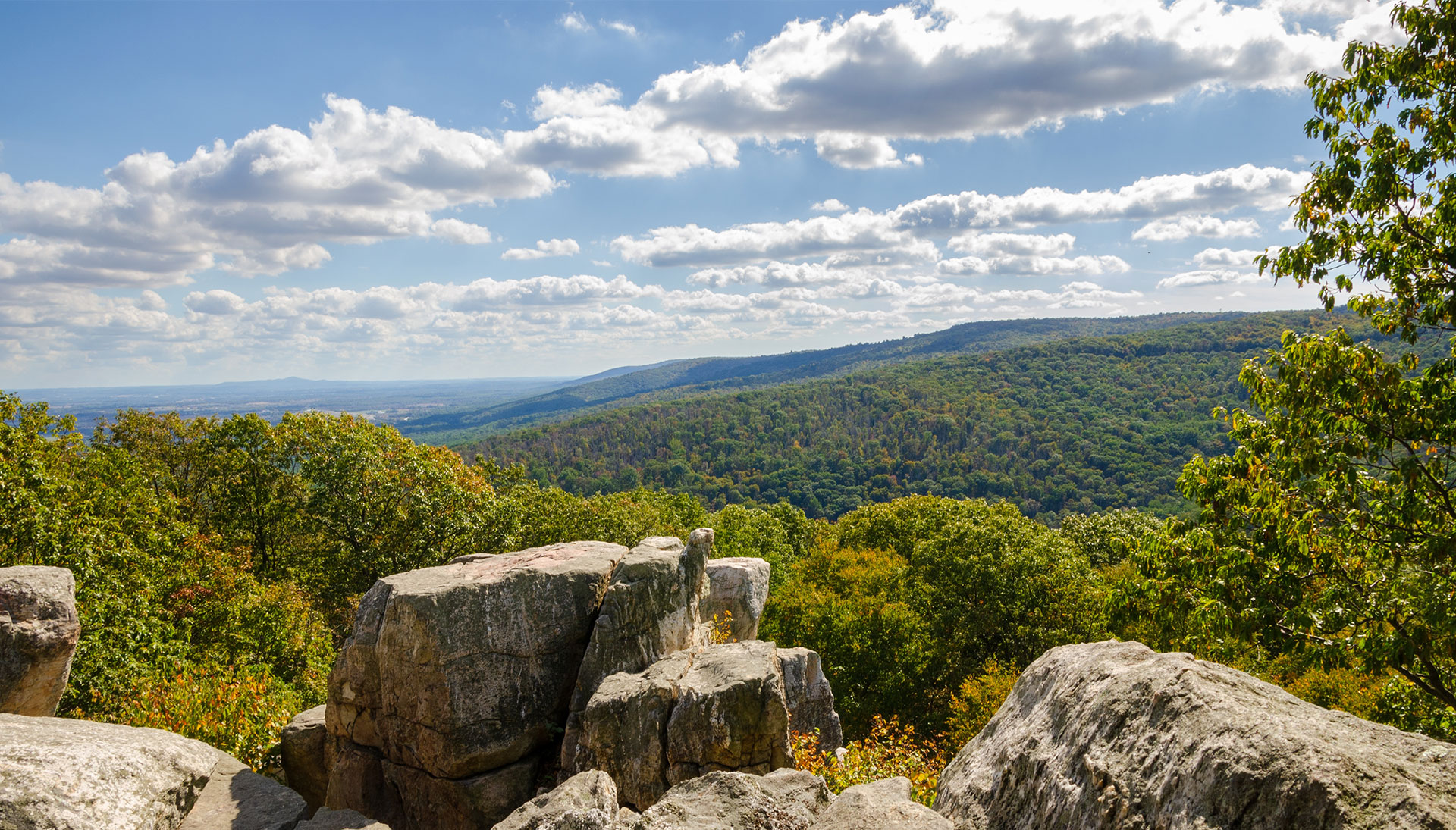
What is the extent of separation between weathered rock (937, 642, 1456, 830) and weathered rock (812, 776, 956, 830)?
901mm

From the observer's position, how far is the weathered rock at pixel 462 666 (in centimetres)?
1670

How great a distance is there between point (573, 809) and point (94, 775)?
7.91 metres

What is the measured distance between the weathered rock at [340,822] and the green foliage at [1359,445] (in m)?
16.6

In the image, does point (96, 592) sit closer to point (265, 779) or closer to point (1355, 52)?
point (265, 779)

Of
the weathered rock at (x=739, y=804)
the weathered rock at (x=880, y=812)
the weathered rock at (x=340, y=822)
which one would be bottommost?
the weathered rock at (x=340, y=822)

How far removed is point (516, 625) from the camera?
17.6 metres

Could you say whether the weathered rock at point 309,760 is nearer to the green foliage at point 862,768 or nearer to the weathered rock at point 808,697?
the green foliage at point 862,768

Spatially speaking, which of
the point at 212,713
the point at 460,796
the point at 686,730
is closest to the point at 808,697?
the point at 686,730

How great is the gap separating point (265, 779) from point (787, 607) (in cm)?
2761

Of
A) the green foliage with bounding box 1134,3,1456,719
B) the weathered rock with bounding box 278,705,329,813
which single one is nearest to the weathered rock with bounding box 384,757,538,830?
the weathered rock with bounding box 278,705,329,813

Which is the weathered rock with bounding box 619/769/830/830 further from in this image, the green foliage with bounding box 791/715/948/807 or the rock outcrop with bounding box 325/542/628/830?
the rock outcrop with bounding box 325/542/628/830

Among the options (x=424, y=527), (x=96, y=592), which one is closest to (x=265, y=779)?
(x=96, y=592)

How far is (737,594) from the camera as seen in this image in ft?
92.8

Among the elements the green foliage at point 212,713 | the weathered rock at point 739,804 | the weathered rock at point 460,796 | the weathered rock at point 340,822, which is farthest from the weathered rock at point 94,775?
the weathered rock at point 739,804
